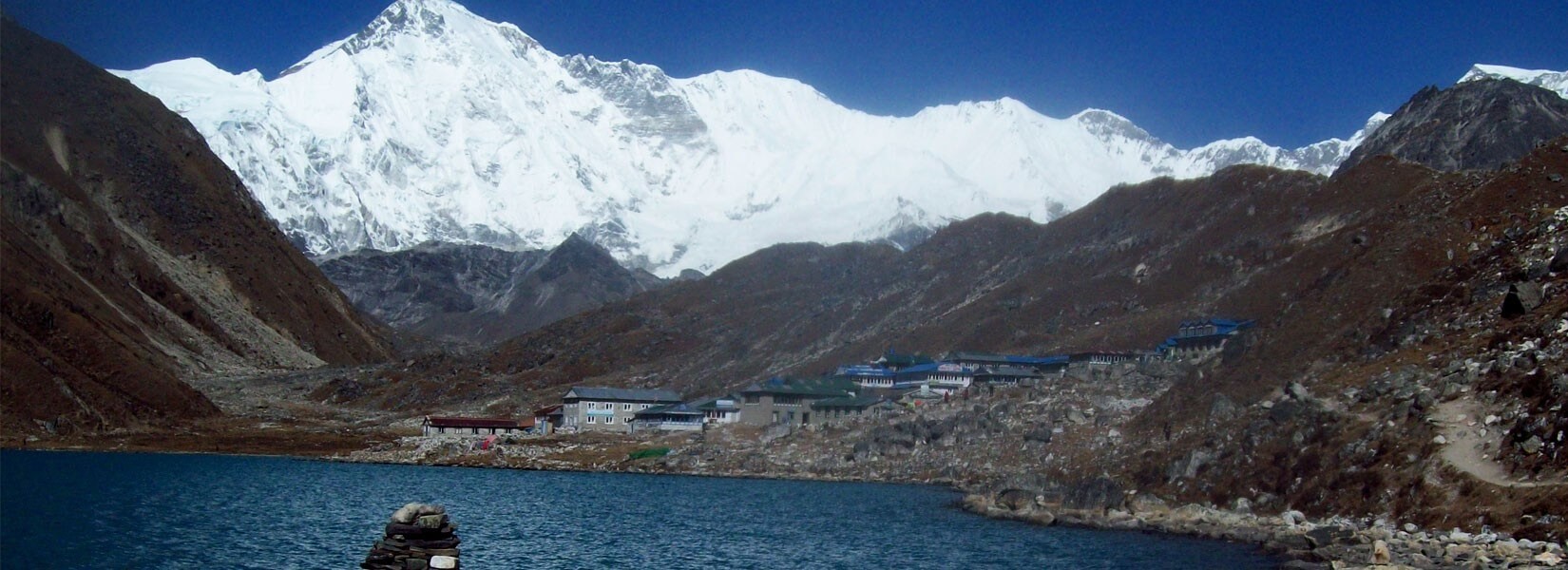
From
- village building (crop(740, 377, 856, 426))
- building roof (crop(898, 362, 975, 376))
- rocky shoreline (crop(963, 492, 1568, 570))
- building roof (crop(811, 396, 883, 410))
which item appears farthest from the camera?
building roof (crop(898, 362, 975, 376))

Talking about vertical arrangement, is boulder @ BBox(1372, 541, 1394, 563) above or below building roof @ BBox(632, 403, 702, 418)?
below

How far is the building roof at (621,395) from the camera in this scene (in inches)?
6437

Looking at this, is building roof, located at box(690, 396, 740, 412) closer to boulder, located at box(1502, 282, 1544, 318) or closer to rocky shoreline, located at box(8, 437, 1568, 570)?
rocky shoreline, located at box(8, 437, 1568, 570)

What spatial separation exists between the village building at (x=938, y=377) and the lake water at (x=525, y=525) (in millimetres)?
51156

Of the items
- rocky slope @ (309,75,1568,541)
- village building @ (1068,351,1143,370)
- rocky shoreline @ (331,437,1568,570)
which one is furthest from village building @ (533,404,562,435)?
village building @ (1068,351,1143,370)

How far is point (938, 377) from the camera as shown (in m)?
164

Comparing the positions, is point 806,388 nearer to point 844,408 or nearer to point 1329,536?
point 844,408

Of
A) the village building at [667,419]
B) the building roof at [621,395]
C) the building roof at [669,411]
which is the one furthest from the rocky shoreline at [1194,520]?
the building roof at [621,395]

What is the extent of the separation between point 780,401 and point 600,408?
76.8ft

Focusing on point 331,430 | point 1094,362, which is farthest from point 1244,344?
point 331,430

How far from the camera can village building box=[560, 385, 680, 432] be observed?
533ft

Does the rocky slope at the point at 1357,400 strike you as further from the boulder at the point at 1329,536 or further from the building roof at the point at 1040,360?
the building roof at the point at 1040,360

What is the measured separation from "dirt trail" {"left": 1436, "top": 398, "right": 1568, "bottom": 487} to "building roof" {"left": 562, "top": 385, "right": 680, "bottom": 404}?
10974 centimetres

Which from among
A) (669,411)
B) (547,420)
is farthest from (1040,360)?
(547,420)
